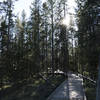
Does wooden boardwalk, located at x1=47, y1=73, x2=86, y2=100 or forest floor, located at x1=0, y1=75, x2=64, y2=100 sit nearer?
wooden boardwalk, located at x1=47, y1=73, x2=86, y2=100

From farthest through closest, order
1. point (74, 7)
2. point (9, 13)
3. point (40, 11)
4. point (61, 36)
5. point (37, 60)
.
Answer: point (61, 36)
point (40, 11)
point (37, 60)
point (9, 13)
point (74, 7)

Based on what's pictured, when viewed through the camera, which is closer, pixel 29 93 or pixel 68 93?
pixel 68 93

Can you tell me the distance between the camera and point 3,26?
19.1 m

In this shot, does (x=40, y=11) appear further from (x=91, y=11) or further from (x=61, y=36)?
(x=91, y=11)

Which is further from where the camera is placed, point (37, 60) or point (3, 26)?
point (37, 60)

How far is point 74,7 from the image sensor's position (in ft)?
51.9

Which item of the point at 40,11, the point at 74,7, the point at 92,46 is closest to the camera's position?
the point at 92,46

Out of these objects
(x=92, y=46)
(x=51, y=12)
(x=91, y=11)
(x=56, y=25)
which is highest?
(x=51, y=12)

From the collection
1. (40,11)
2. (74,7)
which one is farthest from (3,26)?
(74,7)

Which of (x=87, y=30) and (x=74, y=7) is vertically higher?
(x=74, y=7)

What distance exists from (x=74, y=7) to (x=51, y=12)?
5554mm

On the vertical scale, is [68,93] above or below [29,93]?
above

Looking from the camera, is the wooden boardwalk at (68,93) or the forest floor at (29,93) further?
the forest floor at (29,93)

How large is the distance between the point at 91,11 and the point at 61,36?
15.9m
